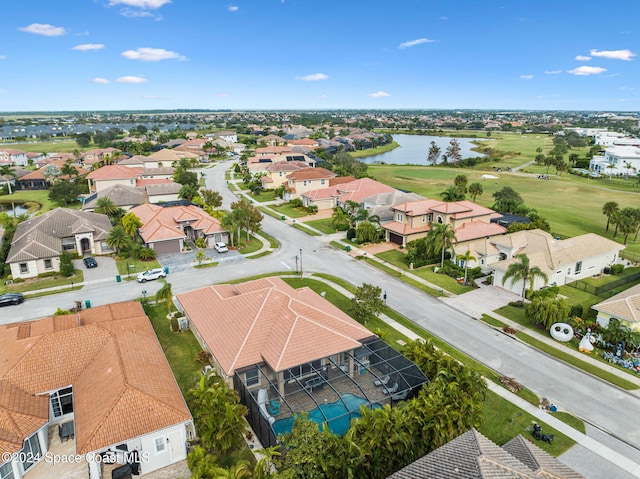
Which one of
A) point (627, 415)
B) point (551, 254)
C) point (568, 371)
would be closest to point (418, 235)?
point (551, 254)

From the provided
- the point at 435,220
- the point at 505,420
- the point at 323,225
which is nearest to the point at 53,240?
the point at 323,225

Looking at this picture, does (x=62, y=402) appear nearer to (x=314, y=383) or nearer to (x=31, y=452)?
(x=31, y=452)

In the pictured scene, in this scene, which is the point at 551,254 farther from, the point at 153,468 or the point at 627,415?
the point at 153,468

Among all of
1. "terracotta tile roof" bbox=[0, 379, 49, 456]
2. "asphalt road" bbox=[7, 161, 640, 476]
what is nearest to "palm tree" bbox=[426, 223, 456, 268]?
"asphalt road" bbox=[7, 161, 640, 476]

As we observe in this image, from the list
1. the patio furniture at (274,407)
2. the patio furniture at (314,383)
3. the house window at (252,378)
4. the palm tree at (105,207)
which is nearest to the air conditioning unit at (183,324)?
the house window at (252,378)

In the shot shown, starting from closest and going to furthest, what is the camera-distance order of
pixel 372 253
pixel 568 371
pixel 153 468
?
pixel 153 468 → pixel 568 371 → pixel 372 253

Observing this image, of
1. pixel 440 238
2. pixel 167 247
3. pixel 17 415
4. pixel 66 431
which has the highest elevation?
pixel 440 238

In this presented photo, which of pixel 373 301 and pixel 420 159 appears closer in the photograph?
pixel 373 301
